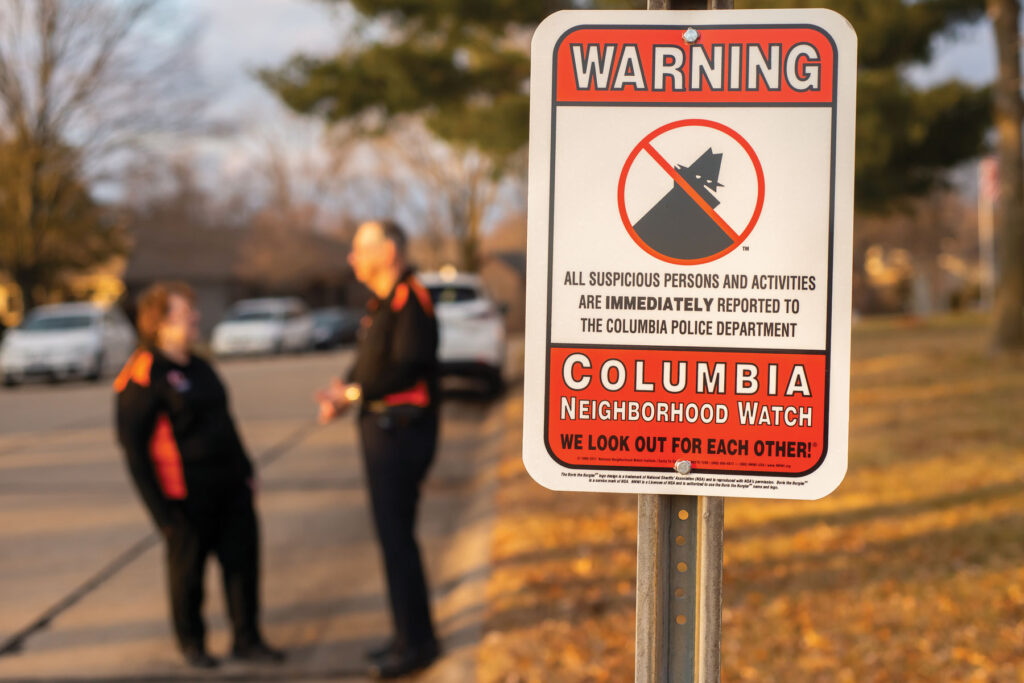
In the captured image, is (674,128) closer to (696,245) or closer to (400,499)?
(696,245)

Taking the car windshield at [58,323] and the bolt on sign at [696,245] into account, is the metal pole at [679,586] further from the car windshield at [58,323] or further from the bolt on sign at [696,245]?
the car windshield at [58,323]

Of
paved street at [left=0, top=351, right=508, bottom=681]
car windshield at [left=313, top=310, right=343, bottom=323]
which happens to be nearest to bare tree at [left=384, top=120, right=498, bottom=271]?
car windshield at [left=313, top=310, right=343, bottom=323]

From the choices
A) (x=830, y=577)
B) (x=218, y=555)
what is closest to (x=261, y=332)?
(x=218, y=555)

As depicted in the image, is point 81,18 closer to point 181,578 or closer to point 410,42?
point 410,42

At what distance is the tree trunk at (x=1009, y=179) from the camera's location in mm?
14164

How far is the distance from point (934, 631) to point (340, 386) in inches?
112

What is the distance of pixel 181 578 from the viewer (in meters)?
4.64

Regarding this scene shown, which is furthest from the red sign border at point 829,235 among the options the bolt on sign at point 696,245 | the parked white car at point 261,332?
the parked white car at point 261,332

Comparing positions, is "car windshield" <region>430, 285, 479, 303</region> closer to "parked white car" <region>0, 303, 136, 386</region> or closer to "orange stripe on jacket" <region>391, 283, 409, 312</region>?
"parked white car" <region>0, 303, 136, 386</region>

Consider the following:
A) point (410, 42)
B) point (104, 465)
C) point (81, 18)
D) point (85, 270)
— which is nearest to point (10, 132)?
point (81, 18)

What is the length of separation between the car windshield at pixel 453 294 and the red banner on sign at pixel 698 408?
1384 centimetres

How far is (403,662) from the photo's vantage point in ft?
14.7

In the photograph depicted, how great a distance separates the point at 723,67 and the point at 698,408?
22.6 inches

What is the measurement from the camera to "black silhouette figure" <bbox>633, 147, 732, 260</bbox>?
1738mm
